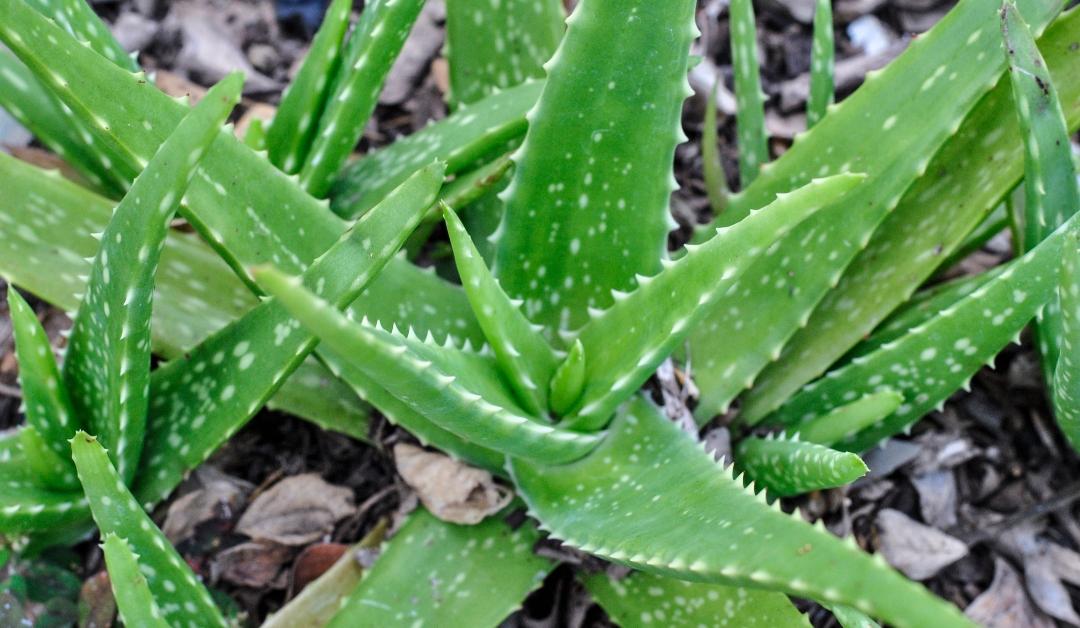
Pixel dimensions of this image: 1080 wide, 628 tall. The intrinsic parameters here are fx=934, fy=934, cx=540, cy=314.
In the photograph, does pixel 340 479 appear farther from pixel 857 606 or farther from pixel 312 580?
pixel 857 606

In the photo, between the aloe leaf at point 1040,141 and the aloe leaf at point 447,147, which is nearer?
the aloe leaf at point 1040,141

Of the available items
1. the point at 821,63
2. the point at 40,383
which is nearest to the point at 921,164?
the point at 821,63

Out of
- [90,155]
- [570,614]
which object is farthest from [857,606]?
[90,155]

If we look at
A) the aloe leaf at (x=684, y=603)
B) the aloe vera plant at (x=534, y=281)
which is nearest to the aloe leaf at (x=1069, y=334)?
the aloe vera plant at (x=534, y=281)

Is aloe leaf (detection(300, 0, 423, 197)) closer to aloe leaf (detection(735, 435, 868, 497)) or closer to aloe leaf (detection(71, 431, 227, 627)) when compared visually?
aloe leaf (detection(71, 431, 227, 627))

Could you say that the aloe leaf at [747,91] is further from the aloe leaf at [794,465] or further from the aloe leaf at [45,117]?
the aloe leaf at [45,117]
